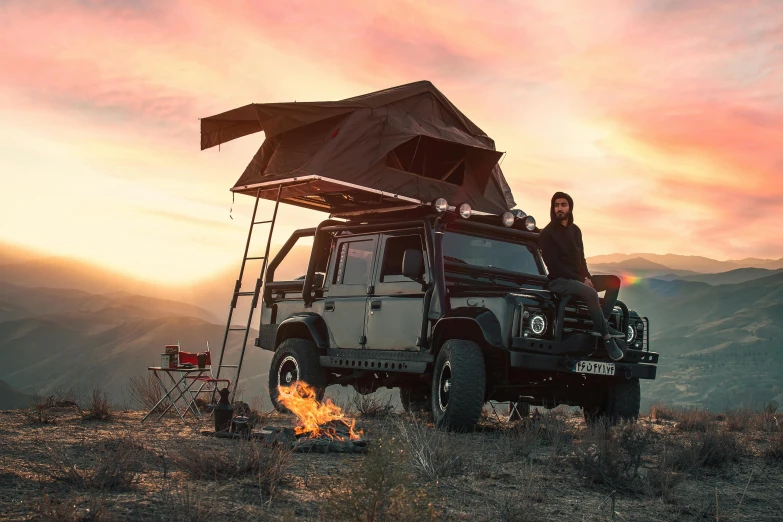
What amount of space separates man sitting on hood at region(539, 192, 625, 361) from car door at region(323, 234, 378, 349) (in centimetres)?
223

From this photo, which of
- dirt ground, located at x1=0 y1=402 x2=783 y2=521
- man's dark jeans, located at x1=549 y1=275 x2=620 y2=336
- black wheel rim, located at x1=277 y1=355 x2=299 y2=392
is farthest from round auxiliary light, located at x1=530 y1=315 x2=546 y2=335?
black wheel rim, located at x1=277 y1=355 x2=299 y2=392

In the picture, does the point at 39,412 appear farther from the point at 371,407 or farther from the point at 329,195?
the point at 329,195

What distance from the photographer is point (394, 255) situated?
9.59 meters

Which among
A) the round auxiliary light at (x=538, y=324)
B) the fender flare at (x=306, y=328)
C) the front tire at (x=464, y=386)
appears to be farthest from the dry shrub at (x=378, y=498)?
the fender flare at (x=306, y=328)

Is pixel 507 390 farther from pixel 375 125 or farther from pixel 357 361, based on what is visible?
pixel 375 125

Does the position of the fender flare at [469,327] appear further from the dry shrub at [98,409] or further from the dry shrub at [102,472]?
the dry shrub at [98,409]

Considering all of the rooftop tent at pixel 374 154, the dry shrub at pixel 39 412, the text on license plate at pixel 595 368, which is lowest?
the dry shrub at pixel 39 412

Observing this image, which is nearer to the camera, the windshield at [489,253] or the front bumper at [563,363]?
the front bumper at [563,363]

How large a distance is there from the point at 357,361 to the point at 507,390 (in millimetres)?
1907

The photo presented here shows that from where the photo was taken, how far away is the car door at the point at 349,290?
9812mm

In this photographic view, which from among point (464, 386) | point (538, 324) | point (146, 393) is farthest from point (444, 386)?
point (146, 393)

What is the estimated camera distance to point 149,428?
902cm

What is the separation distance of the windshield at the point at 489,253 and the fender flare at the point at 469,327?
83cm

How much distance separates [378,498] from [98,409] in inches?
283
